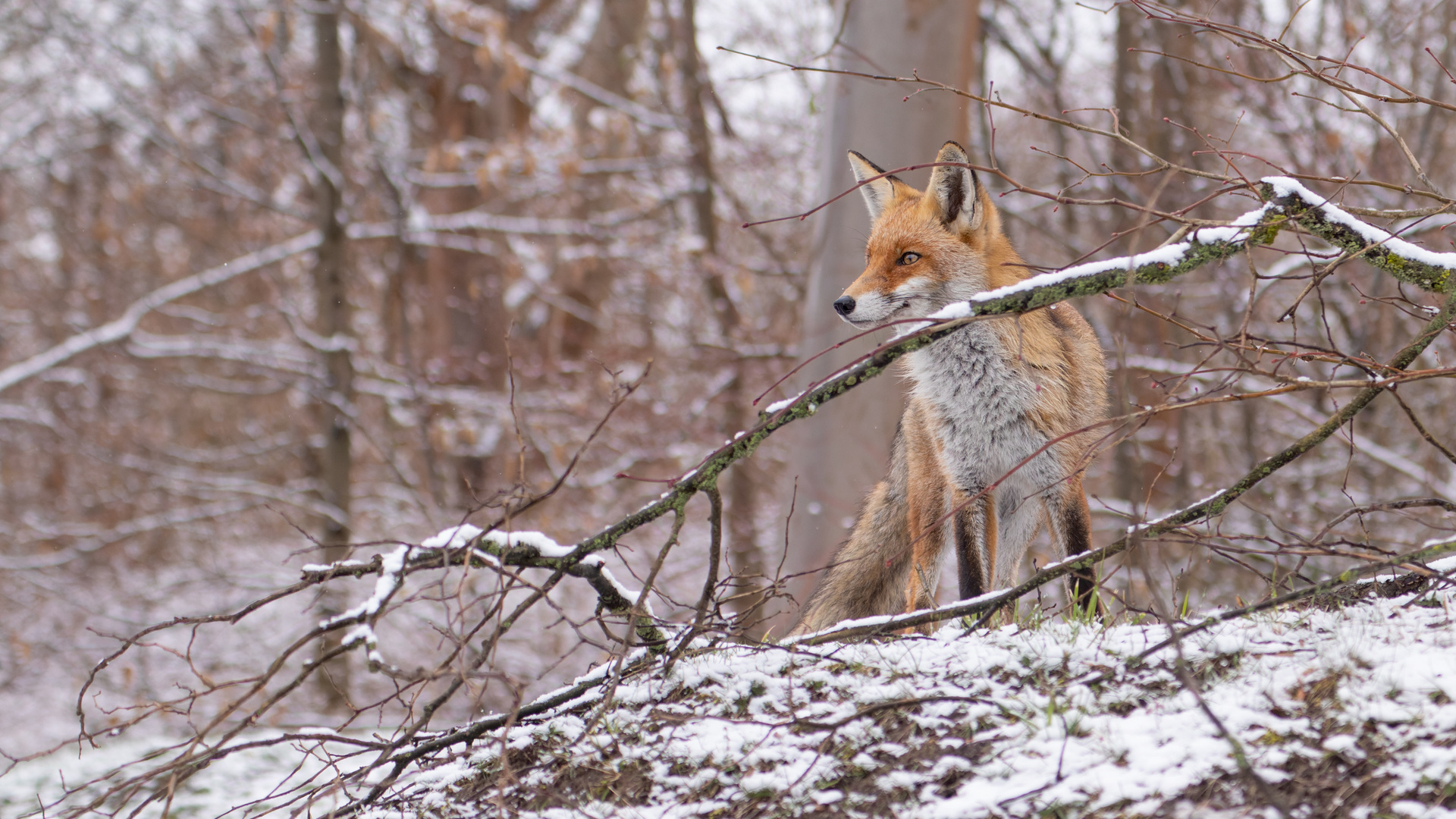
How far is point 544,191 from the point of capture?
12.4 metres

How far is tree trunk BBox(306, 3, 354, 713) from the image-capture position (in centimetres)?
1110

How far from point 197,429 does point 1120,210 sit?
16.6m

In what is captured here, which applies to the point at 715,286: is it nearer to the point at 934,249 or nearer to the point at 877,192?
the point at 877,192

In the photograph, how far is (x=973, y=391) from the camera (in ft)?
12.7

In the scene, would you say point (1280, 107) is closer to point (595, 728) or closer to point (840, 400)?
point (840, 400)

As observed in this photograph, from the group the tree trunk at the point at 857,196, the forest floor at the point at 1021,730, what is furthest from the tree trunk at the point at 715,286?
the forest floor at the point at 1021,730

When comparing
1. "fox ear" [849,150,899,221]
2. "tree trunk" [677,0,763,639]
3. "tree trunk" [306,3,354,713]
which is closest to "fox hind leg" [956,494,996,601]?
"fox ear" [849,150,899,221]

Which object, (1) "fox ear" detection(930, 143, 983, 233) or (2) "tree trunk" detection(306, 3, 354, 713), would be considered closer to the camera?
(1) "fox ear" detection(930, 143, 983, 233)

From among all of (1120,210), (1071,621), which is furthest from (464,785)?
(1120,210)

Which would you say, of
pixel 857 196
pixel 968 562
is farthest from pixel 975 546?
pixel 857 196

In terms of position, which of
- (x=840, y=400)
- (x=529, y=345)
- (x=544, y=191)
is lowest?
(x=840, y=400)

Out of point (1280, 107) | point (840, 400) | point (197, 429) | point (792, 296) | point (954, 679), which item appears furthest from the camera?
point (197, 429)

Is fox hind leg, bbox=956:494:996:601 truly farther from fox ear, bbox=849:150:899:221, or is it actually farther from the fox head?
fox ear, bbox=849:150:899:221

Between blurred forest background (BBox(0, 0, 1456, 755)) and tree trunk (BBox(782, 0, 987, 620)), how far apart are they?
30 centimetres
